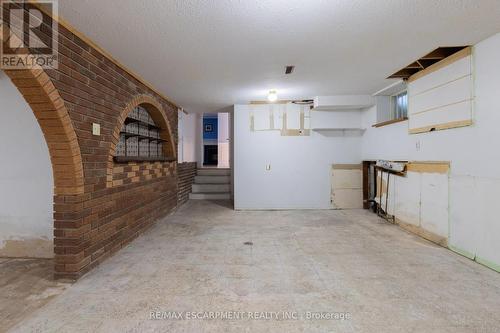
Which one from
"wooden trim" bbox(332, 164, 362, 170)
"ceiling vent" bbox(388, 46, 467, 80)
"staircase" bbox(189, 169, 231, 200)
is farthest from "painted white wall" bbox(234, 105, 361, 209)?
"ceiling vent" bbox(388, 46, 467, 80)

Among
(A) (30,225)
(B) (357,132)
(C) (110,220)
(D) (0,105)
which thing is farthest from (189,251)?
(B) (357,132)

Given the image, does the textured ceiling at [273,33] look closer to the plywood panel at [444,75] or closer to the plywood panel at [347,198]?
the plywood panel at [444,75]

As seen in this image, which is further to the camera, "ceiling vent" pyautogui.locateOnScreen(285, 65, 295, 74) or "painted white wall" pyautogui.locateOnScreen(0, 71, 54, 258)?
"ceiling vent" pyautogui.locateOnScreen(285, 65, 295, 74)

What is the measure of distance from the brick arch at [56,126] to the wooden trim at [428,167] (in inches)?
170

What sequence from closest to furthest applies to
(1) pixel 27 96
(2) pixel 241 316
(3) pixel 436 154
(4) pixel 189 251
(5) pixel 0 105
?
1. (2) pixel 241 316
2. (1) pixel 27 96
3. (5) pixel 0 105
4. (4) pixel 189 251
5. (3) pixel 436 154

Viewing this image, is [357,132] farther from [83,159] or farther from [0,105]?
[0,105]

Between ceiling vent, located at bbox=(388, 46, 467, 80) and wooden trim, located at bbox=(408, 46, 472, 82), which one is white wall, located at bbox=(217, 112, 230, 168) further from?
wooden trim, located at bbox=(408, 46, 472, 82)

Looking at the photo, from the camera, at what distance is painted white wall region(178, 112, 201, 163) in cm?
634

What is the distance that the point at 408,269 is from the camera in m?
2.65

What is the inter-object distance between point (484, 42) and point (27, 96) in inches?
179

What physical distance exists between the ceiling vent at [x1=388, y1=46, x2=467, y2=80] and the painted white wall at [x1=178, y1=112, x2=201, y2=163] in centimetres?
470

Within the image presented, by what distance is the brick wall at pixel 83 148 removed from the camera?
2264 millimetres

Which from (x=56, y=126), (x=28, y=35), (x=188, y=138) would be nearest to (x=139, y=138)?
(x=56, y=126)

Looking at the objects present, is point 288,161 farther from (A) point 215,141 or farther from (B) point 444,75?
(A) point 215,141
